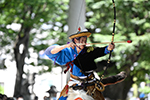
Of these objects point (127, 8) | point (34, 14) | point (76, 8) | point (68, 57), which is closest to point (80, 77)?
point (68, 57)

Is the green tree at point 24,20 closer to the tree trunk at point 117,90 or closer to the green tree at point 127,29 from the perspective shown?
the green tree at point 127,29

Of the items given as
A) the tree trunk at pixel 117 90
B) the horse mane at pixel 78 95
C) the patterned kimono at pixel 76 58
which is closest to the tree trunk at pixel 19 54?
the tree trunk at pixel 117 90

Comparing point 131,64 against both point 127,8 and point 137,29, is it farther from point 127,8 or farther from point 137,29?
Answer: point 127,8

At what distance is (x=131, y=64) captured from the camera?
23.4 feet

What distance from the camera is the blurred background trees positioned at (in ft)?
21.0

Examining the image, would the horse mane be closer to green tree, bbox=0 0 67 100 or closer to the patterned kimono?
the patterned kimono

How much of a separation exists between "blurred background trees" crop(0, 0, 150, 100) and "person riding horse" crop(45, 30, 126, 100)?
3.32 m

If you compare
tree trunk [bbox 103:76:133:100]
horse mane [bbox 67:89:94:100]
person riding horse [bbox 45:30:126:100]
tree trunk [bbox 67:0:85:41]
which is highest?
tree trunk [bbox 67:0:85:41]

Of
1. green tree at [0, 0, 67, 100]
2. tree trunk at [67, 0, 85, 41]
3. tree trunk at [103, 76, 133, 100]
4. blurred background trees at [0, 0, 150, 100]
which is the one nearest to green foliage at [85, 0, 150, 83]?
blurred background trees at [0, 0, 150, 100]

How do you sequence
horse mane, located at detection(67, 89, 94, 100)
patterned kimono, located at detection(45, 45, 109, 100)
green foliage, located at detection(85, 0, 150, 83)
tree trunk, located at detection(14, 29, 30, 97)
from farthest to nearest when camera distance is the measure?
tree trunk, located at detection(14, 29, 30, 97), green foliage, located at detection(85, 0, 150, 83), patterned kimono, located at detection(45, 45, 109, 100), horse mane, located at detection(67, 89, 94, 100)

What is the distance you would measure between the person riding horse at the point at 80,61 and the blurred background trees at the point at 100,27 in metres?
3.32

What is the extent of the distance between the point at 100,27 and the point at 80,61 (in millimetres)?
4416

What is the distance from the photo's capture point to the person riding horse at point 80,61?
8.86 feet

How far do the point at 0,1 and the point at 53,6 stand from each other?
1.74 meters
